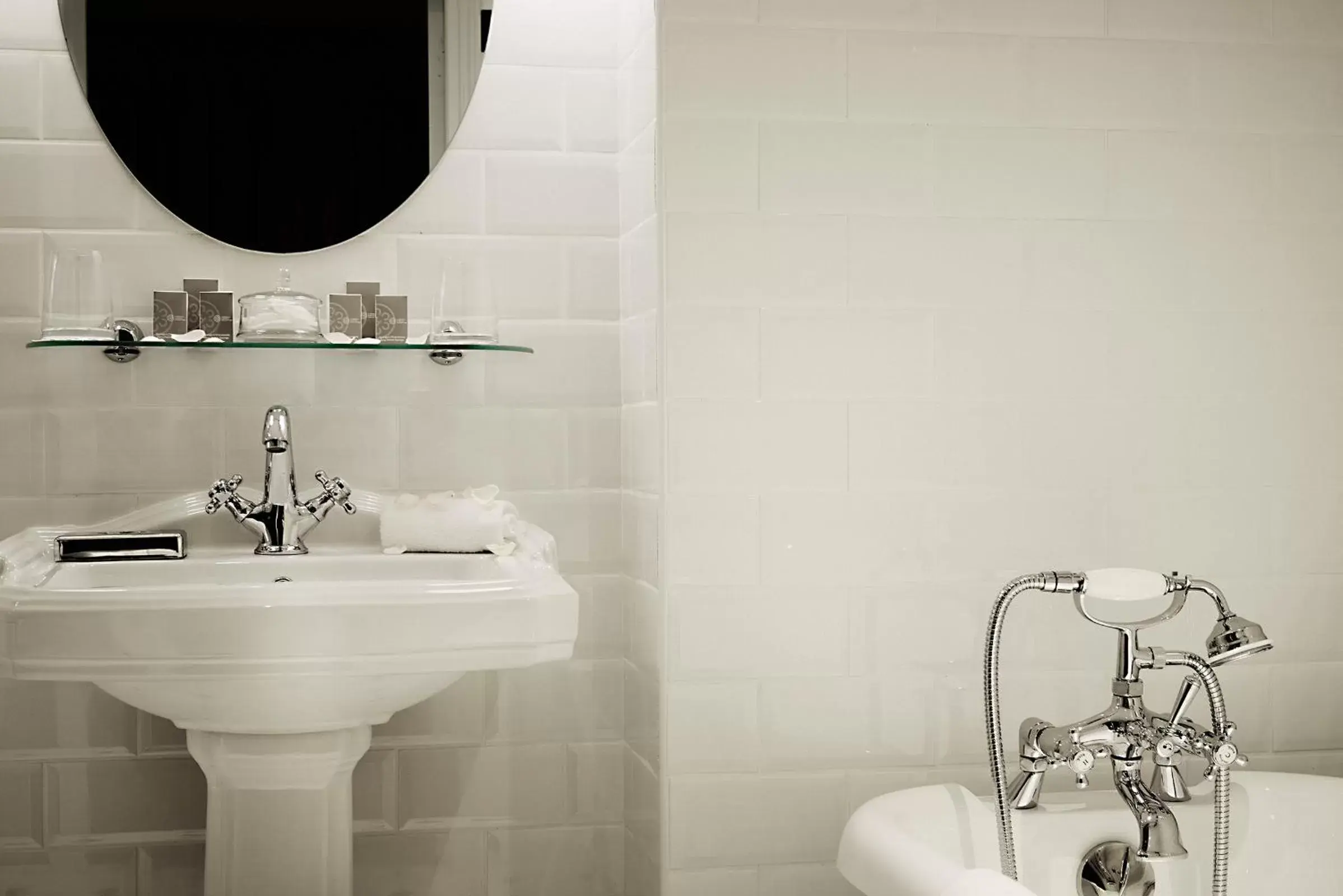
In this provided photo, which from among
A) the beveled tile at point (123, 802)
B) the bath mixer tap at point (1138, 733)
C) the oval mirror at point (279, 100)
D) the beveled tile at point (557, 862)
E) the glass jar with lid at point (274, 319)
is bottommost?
the beveled tile at point (557, 862)

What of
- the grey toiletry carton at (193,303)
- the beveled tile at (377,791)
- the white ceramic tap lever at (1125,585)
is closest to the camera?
the white ceramic tap lever at (1125,585)

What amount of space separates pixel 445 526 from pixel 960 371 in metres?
0.86

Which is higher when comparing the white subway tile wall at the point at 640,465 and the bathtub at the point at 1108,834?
the white subway tile wall at the point at 640,465

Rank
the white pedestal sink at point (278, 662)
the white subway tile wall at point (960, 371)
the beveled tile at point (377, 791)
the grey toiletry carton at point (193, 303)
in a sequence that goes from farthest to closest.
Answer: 1. the beveled tile at point (377, 791)
2. the grey toiletry carton at point (193, 303)
3. the white subway tile wall at point (960, 371)
4. the white pedestal sink at point (278, 662)

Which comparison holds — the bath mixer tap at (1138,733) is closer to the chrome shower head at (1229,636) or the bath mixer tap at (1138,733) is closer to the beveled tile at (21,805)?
the chrome shower head at (1229,636)

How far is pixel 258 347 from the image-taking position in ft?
6.75

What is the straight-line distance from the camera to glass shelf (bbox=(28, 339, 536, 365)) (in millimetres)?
2031

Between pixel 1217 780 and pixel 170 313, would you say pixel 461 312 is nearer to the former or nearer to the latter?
pixel 170 313

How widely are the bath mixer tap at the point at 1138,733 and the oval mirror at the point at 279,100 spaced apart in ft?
4.24

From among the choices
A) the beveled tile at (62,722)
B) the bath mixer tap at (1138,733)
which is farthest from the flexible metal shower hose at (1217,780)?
the beveled tile at (62,722)

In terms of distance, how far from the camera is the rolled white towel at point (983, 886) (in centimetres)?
139

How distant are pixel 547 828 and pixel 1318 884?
124 centimetres

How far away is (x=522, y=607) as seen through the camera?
1.66 metres

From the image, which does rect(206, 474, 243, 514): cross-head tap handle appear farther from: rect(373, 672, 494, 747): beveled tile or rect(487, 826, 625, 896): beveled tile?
rect(487, 826, 625, 896): beveled tile
